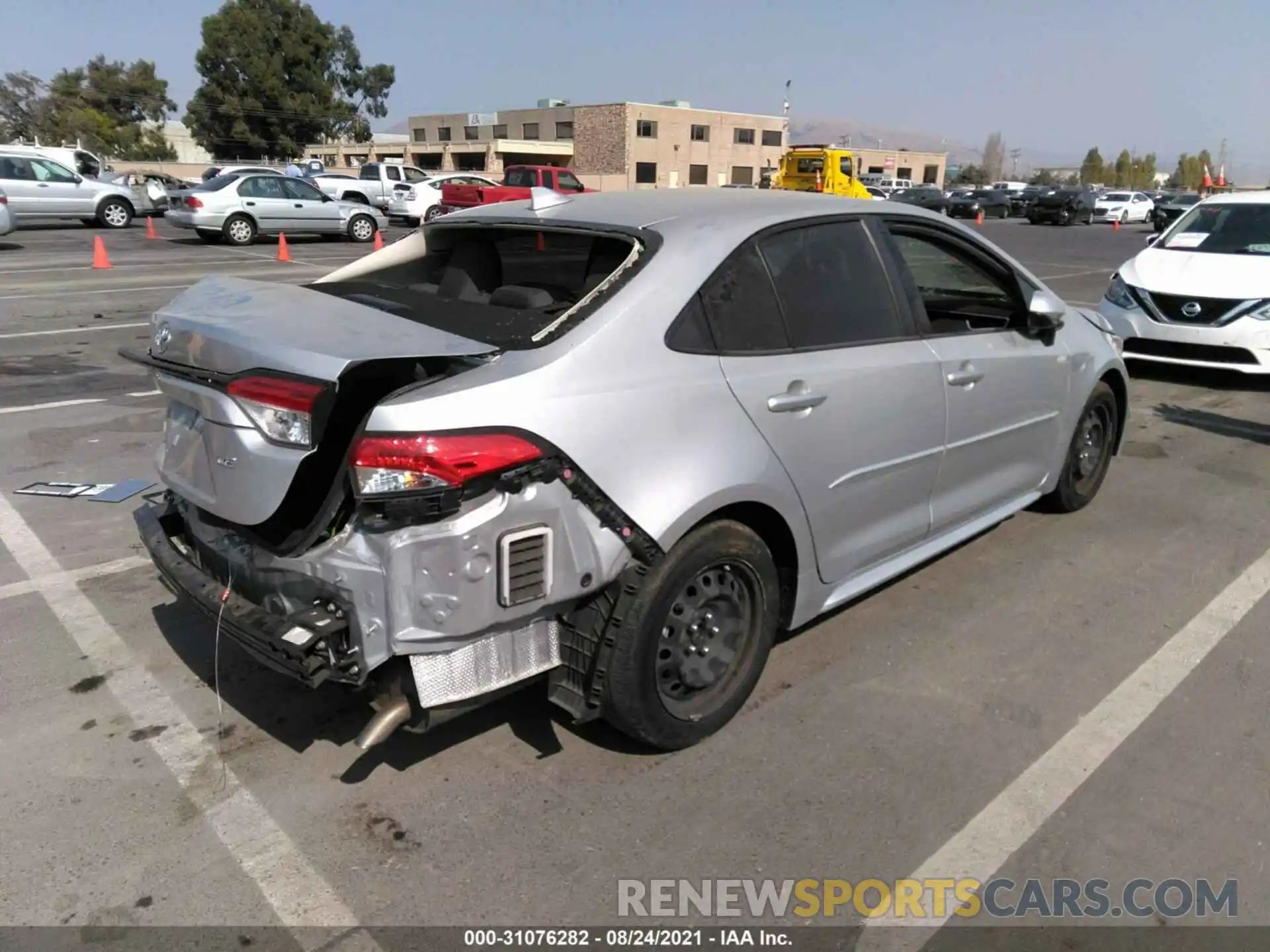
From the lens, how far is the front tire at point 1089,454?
5.14m

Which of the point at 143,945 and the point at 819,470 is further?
the point at 819,470

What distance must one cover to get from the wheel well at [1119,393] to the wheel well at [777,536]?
9.50ft

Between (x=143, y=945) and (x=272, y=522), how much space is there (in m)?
1.15

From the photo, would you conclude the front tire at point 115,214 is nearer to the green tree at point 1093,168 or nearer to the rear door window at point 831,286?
the rear door window at point 831,286

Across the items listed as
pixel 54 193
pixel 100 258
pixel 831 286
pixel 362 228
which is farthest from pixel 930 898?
pixel 54 193

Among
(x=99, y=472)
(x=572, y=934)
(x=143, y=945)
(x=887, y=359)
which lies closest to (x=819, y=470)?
(x=887, y=359)

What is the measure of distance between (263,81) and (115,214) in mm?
46575

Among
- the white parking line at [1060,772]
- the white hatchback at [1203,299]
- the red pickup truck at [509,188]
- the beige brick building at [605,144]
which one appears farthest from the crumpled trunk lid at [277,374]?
the beige brick building at [605,144]

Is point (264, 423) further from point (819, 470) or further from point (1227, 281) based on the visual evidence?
point (1227, 281)

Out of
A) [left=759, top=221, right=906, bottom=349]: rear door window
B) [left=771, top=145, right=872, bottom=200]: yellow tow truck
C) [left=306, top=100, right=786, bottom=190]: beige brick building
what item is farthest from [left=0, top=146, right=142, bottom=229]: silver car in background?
[left=306, top=100, right=786, bottom=190]: beige brick building

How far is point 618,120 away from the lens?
69.9 metres

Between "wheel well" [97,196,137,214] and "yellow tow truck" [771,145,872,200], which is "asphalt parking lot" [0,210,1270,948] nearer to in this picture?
"wheel well" [97,196,137,214]

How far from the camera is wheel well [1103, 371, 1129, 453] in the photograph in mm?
5348

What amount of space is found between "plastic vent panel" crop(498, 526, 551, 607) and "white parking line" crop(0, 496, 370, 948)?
933mm
